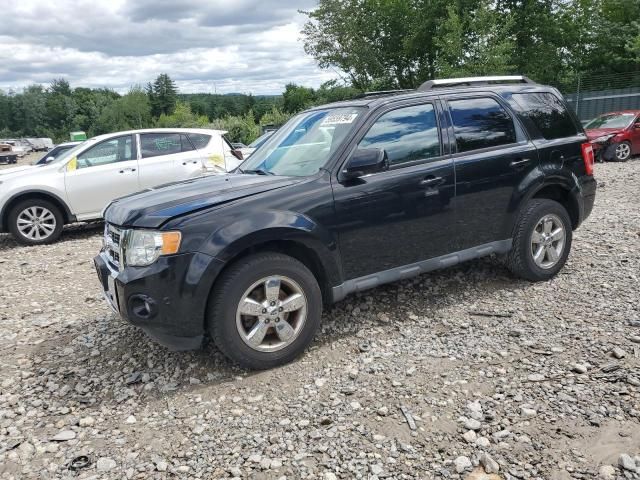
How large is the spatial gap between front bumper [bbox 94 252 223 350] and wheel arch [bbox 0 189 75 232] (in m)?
5.81

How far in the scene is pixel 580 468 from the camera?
8.29 feet

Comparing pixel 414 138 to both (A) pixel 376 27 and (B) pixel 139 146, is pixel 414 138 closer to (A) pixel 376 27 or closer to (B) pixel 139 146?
(B) pixel 139 146

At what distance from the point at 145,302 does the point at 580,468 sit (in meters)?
2.64

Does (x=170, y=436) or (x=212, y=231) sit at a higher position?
(x=212, y=231)

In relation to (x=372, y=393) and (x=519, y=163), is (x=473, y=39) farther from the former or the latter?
(x=372, y=393)

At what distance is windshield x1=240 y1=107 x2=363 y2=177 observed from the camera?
4.04 m

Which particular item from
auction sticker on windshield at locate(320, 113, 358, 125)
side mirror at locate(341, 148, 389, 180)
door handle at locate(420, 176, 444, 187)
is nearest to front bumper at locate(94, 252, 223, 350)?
side mirror at locate(341, 148, 389, 180)

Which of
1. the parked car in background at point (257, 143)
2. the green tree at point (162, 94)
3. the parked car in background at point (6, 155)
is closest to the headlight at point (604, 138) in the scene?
the parked car in background at point (257, 143)

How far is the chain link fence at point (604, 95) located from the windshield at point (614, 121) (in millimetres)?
8530

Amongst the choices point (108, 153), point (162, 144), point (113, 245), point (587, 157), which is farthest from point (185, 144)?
point (587, 157)

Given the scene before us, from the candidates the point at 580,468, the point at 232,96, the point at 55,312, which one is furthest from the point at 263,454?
the point at 232,96

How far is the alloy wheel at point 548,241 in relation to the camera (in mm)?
4887

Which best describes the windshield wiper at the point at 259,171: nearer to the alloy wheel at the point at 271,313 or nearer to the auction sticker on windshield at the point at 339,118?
the auction sticker on windshield at the point at 339,118

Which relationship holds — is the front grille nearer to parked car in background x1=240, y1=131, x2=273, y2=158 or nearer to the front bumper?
the front bumper
